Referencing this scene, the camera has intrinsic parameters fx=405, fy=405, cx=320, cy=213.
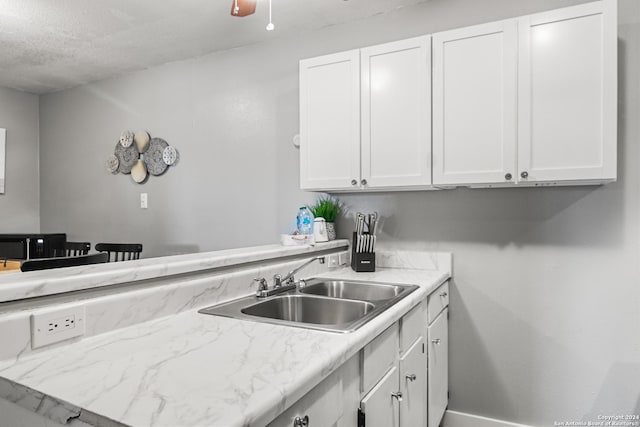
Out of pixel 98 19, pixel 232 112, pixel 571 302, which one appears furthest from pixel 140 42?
pixel 571 302

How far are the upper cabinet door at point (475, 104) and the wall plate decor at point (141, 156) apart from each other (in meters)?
2.25

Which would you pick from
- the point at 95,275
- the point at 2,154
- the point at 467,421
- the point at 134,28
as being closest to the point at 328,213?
the point at 467,421

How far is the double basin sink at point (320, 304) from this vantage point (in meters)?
1.45

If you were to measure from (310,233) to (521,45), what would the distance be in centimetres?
145

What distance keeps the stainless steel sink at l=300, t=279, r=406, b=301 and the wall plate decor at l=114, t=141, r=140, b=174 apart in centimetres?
241

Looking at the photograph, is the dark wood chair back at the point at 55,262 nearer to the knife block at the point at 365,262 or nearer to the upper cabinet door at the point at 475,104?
the knife block at the point at 365,262

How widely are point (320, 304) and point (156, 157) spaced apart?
8.01ft

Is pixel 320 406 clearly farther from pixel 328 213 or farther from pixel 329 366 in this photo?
pixel 328 213

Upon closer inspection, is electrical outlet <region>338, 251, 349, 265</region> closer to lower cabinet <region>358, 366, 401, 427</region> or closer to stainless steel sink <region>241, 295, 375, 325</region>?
stainless steel sink <region>241, 295, 375, 325</region>

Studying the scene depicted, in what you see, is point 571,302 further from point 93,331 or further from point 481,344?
point 93,331

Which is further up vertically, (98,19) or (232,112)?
(98,19)

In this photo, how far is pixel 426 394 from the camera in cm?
186

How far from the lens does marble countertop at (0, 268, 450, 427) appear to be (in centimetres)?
73

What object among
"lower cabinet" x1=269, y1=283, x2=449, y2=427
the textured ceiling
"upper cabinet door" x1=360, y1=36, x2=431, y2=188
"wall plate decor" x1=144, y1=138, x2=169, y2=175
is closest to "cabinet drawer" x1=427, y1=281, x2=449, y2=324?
"lower cabinet" x1=269, y1=283, x2=449, y2=427
